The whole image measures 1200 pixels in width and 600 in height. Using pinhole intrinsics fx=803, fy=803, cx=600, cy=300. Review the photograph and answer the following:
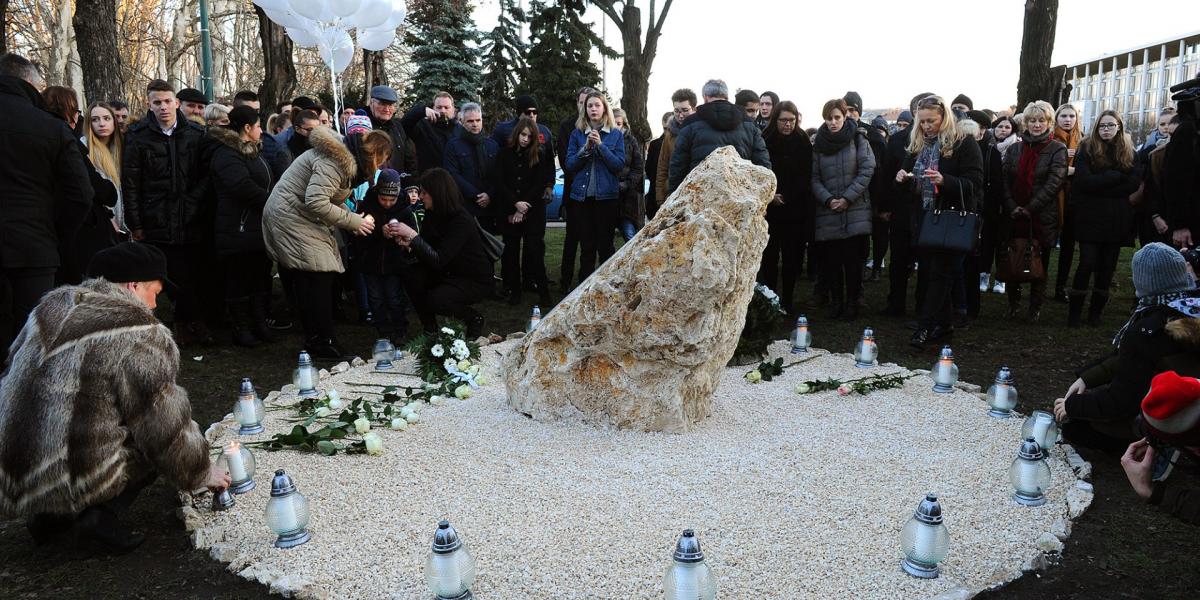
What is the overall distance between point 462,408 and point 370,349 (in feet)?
7.97

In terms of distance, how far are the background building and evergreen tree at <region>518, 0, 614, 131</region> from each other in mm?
25844

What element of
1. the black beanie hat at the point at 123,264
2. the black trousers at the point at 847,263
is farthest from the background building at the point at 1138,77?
the black beanie hat at the point at 123,264

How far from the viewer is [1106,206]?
786cm

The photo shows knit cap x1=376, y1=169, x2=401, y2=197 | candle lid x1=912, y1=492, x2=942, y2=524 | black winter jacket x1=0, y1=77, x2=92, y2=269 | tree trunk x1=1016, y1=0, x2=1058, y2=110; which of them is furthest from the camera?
tree trunk x1=1016, y1=0, x2=1058, y2=110

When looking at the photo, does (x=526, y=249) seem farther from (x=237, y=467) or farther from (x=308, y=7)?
(x=237, y=467)

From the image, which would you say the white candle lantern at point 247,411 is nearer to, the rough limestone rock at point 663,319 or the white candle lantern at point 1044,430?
the rough limestone rock at point 663,319

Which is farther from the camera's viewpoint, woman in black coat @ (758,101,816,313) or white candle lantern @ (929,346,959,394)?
woman in black coat @ (758,101,816,313)

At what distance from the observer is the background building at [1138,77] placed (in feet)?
133

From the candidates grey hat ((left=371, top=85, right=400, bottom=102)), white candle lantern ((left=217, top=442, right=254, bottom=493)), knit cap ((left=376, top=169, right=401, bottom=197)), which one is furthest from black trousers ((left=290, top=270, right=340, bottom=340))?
white candle lantern ((left=217, top=442, right=254, bottom=493))

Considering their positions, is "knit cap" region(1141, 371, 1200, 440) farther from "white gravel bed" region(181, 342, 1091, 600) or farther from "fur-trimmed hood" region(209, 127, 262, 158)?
"fur-trimmed hood" region(209, 127, 262, 158)

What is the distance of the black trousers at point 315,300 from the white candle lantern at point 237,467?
2.93 m

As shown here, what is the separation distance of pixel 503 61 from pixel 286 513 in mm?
29656

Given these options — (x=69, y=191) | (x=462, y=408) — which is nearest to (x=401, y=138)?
(x=69, y=191)

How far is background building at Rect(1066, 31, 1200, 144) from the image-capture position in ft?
133
